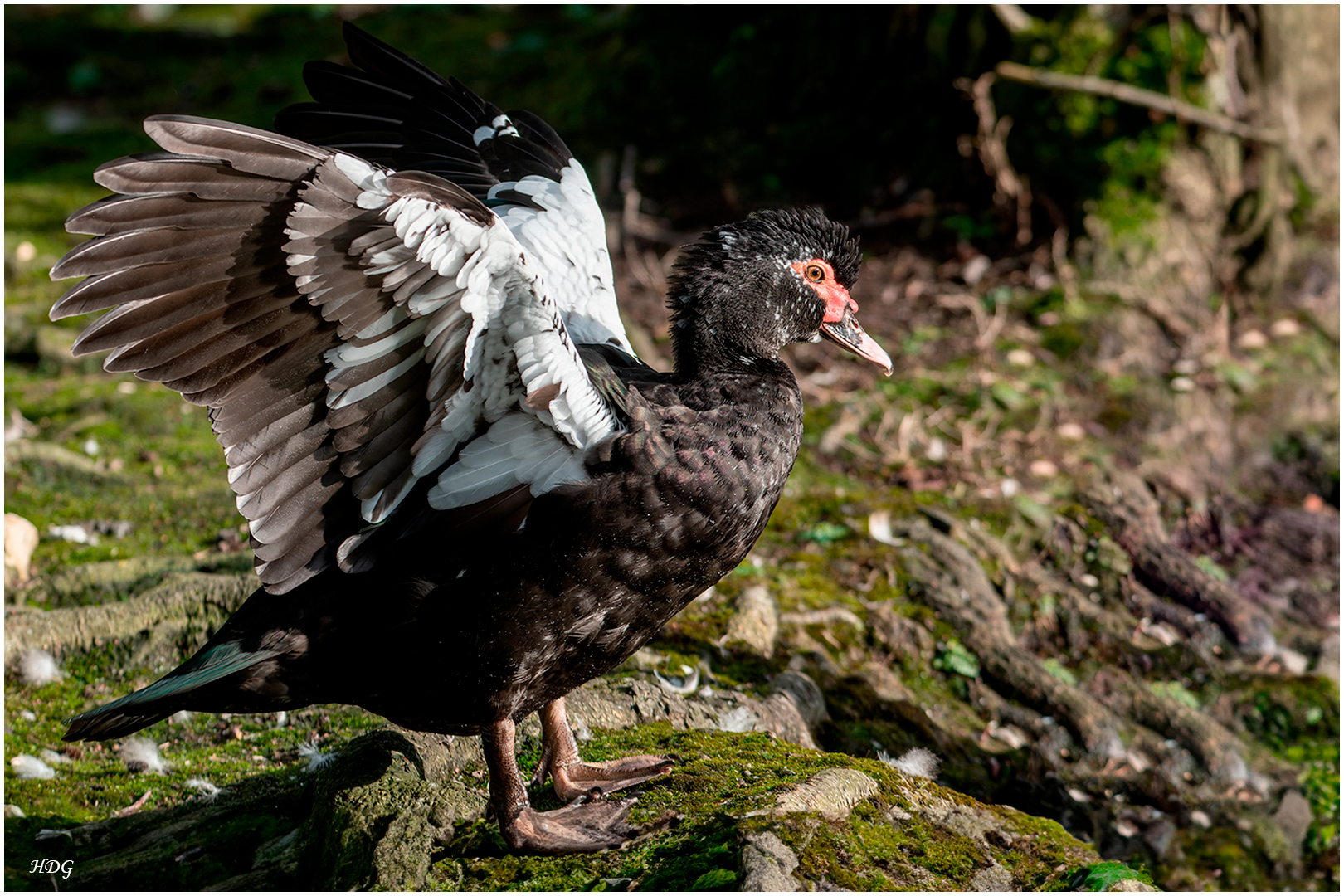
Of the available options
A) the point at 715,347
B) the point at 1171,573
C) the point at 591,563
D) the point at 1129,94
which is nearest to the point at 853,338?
the point at 715,347

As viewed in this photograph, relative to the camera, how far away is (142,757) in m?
4.29

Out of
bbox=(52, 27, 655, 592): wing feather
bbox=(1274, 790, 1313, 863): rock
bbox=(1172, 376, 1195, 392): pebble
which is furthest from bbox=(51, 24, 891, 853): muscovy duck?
bbox=(1172, 376, 1195, 392): pebble

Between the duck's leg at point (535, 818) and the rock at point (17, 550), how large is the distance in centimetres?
284

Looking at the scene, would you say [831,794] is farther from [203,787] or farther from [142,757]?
[142,757]

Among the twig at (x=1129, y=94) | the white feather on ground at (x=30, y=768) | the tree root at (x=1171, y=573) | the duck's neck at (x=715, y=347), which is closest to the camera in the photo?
the duck's neck at (x=715, y=347)

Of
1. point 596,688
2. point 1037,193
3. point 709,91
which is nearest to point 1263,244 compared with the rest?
point 1037,193

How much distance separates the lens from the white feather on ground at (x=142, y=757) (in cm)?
423

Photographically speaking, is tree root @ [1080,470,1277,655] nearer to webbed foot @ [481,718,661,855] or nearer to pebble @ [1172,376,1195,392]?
pebble @ [1172,376,1195,392]

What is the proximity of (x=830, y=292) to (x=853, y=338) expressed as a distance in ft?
0.71

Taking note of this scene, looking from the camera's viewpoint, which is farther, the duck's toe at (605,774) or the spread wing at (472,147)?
the spread wing at (472,147)

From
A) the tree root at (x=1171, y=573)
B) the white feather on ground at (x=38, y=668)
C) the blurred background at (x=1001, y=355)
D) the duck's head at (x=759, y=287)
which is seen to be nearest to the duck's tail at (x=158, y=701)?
the white feather on ground at (x=38, y=668)

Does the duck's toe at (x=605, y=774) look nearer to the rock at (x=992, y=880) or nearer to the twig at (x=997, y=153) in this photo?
the rock at (x=992, y=880)

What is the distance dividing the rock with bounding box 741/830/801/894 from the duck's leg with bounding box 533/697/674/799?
0.70m

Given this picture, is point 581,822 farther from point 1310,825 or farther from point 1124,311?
point 1124,311
